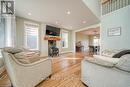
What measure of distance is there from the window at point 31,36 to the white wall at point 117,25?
427 cm

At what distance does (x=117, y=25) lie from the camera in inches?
155

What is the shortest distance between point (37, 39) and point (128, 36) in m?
5.35

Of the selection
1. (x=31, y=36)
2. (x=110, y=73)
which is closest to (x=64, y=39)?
(x=31, y=36)

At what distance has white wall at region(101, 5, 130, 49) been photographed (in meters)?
3.58

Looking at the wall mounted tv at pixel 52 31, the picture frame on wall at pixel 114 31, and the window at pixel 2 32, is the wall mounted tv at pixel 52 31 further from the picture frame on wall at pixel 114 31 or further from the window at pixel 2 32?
the picture frame on wall at pixel 114 31

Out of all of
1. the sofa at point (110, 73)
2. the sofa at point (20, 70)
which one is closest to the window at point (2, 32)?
the sofa at point (20, 70)

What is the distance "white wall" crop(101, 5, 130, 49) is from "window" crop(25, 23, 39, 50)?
4265mm

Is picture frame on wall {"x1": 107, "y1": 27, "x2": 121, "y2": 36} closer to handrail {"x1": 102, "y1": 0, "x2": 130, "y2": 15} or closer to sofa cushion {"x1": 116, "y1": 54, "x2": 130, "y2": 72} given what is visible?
handrail {"x1": 102, "y1": 0, "x2": 130, "y2": 15}

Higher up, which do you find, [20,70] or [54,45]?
[54,45]

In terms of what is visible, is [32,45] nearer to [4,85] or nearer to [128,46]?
[4,85]

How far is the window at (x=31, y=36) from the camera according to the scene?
21.6 ft

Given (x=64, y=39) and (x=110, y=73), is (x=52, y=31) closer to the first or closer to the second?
(x=64, y=39)

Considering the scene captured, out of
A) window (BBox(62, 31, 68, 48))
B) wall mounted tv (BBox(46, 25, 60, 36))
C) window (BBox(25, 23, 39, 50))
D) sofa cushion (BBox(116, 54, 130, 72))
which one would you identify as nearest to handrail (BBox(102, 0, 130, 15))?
sofa cushion (BBox(116, 54, 130, 72))

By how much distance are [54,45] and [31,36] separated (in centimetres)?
224
